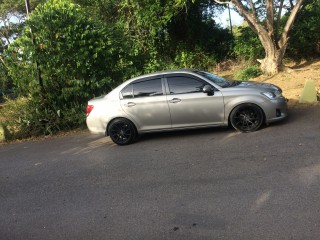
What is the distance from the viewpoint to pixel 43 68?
11.1 metres

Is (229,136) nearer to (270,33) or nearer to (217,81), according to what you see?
(217,81)

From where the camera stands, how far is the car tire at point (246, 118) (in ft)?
25.1

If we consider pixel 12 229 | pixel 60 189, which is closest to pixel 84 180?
pixel 60 189

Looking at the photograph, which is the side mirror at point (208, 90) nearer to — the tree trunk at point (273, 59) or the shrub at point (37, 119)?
the shrub at point (37, 119)

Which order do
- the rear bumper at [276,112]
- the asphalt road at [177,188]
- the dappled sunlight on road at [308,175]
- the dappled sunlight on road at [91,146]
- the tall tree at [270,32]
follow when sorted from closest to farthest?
1. the asphalt road at [177,188]
2. the dappled sunlight on road at [308,175]
3. the rear bumper at [276,112]
4. the dappled sunlight on road at [91,146]
5. the tall tree at [270,32]

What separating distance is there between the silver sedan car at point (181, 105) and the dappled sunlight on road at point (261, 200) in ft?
9.95

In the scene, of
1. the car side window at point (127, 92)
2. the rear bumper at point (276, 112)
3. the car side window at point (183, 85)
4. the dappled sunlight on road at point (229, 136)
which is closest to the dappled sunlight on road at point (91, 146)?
the car side window at point (127, 92)

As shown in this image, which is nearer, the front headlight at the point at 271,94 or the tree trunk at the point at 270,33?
the front headlight at the point at 271,94

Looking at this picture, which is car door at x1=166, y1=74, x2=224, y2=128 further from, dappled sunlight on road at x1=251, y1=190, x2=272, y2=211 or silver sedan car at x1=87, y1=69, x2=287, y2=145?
dappled sunlight on road at x1=251, y1=190, x2=272, y2=211

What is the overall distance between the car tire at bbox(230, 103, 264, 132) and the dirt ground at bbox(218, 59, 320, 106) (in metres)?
2.58

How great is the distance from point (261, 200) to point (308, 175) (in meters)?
1.01

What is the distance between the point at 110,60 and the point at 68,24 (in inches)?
66.2

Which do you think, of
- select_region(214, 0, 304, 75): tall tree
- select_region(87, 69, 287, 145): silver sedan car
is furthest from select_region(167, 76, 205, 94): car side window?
select_region(214, 0, 304, 75): tall tree

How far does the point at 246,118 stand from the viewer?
7.71 meters
